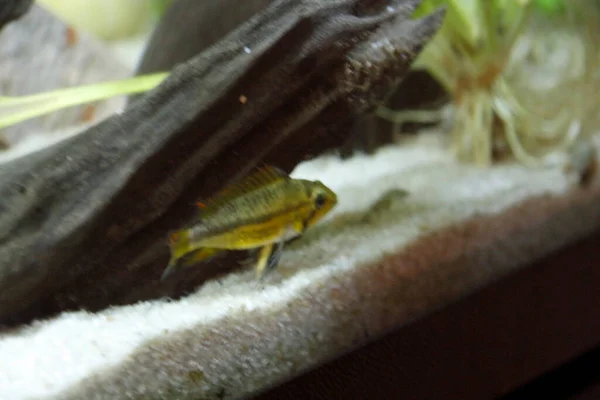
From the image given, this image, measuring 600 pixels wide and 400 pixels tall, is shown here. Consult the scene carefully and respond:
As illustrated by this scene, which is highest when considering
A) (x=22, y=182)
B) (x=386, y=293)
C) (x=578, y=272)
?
(x=22, y=182)

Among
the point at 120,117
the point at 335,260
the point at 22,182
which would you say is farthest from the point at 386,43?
the point at 22,182

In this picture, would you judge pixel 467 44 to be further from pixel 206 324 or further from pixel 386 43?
pixel 206 324

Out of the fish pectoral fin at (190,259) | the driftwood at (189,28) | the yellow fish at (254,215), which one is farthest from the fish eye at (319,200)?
the driftwood at (189,28)

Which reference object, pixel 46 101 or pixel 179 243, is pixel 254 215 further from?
pixel 46 101

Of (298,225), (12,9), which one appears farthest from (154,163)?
(12,9)

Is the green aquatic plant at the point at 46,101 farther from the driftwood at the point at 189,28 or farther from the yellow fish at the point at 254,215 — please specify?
the driftwood at the point at 189,28
